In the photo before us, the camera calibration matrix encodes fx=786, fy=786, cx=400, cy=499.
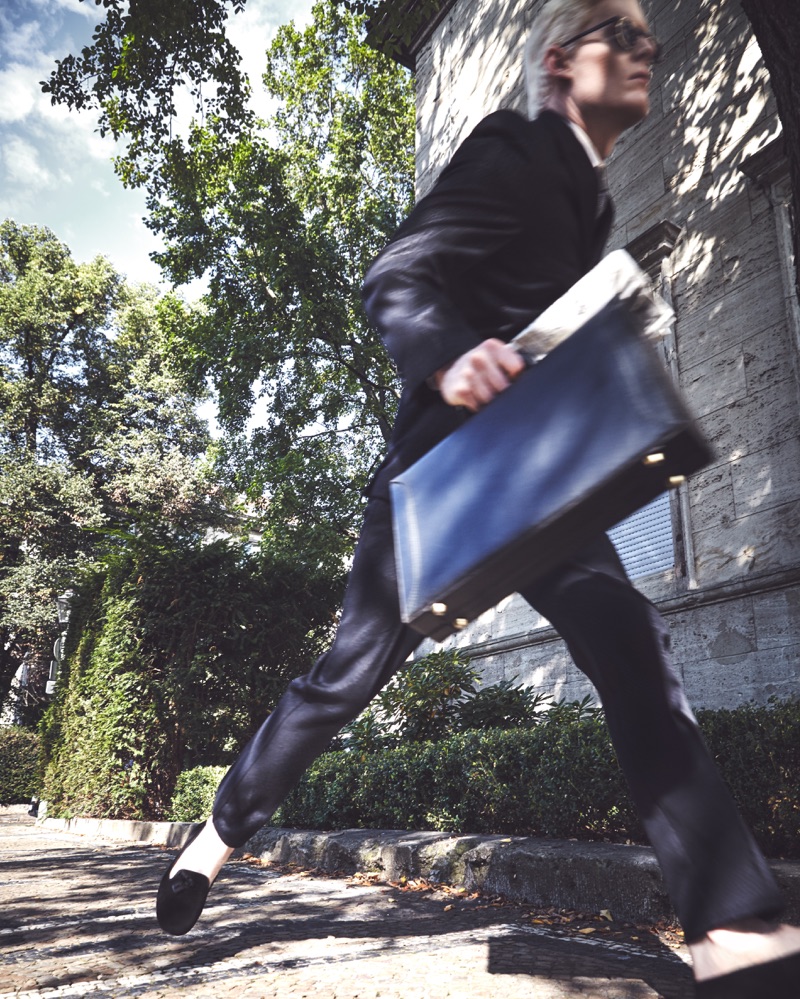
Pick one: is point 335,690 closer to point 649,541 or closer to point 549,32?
point 549,32

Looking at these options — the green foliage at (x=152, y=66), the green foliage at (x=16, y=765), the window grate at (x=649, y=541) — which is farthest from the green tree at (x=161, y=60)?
the green foliage at (x=16, y=765)

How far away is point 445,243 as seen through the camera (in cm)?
164

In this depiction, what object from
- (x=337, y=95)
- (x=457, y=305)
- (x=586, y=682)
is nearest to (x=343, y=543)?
(x=586, y=682)

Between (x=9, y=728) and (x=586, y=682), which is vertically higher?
(x=9, y=728)

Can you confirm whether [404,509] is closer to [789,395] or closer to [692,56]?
[789,395]

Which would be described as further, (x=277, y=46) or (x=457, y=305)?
(x=277, y=46)

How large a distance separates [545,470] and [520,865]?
9.77 feet

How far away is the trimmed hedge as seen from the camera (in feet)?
11.9

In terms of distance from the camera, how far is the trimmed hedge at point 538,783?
3.63 m

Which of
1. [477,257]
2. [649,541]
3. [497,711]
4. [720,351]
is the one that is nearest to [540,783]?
[497,711]

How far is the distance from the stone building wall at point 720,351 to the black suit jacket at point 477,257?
5.47 metres

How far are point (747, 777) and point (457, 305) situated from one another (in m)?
3.01

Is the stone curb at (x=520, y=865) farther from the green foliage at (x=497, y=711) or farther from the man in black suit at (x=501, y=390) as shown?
the green foliage at (x=497, y=711)

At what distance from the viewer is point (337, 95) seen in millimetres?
22094
